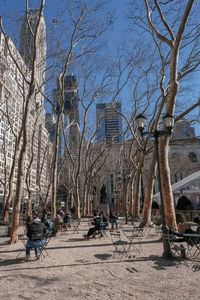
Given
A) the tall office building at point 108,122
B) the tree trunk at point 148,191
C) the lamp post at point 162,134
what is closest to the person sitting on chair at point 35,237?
the lamp post at point 162,134

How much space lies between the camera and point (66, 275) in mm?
4727

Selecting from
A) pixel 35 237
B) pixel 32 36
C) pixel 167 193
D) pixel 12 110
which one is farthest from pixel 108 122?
pixel 35 237

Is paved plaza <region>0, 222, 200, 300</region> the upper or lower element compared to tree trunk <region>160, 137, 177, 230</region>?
lower

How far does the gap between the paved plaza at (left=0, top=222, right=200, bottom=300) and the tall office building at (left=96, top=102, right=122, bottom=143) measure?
15571 millimetres

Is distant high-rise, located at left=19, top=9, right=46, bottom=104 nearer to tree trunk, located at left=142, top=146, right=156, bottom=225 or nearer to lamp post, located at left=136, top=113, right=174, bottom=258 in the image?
lamp post, located at left=136, top=113, right=174, bottom=258

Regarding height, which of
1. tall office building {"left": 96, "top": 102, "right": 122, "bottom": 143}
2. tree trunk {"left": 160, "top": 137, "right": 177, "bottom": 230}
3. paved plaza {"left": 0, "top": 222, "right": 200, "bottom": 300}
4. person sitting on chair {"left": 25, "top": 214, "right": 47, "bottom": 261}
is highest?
tall office building {"left": 96, "top": 102, "right": 122, "bottom": 143}

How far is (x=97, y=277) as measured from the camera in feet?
15.0

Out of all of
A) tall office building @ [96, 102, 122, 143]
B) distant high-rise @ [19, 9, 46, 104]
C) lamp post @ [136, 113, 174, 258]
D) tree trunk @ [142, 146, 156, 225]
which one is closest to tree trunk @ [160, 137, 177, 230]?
lamp post @ [136, 113, 174, 258]

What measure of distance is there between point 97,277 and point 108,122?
26.0 metres

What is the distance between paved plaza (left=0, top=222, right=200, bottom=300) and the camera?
3.73 metres

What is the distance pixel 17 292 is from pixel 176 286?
3.17 meters

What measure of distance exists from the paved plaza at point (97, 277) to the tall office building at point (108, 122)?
1557cm

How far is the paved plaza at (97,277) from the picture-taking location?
3.73 m

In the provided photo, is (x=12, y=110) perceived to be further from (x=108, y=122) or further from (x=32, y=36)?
(x=32, y=36)
